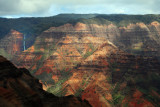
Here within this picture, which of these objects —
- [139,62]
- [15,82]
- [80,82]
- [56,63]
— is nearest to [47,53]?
[56,63]

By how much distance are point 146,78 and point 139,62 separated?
428 inches

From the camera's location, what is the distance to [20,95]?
120ft

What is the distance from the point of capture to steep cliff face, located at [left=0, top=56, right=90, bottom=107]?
34750 mm

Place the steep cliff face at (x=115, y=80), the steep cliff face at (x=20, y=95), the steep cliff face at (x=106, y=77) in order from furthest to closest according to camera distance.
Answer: the steep cliff face at (x=106, y=77), the steep cliff face at (x=115, y=80), the steep cliff face at (x=20, y=95)

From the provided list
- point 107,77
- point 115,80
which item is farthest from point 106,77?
point 115,80

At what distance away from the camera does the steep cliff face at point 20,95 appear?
34750 millimetres

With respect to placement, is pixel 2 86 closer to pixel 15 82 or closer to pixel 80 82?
pixel 15 82

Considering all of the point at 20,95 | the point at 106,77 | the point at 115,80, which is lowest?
the point at 115,80

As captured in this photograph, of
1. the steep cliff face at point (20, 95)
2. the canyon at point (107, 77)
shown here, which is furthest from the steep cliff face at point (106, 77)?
the steep cliff face at point (20, 95)

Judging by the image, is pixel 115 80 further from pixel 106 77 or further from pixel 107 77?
pixel 106 77

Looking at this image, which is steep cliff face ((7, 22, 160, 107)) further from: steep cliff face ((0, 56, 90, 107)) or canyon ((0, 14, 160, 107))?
steep cliff face ((0, 56, 90, 107))

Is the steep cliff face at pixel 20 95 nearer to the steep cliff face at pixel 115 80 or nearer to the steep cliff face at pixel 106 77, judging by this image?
the steep cliff face at pixel 115 80

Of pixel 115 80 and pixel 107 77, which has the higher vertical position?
pixel 107 77

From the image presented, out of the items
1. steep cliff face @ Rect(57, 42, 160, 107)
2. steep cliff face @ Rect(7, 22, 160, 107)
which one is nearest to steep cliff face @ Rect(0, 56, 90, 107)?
steep cliff face @ Rect(57, 42, 160, 107)
